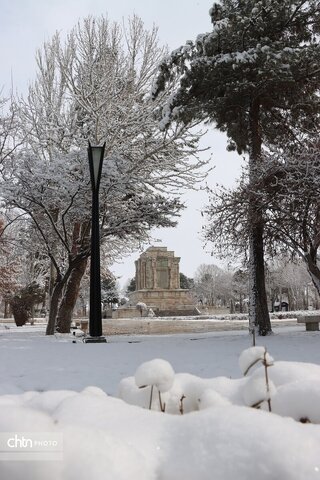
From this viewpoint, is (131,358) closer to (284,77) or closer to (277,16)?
(284,77)

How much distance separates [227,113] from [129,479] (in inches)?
532

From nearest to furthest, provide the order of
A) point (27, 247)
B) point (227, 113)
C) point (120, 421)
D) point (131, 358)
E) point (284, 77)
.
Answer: point (120, 421), point (131, 358), point (284, 77), point (227, 113), point (27, 247)

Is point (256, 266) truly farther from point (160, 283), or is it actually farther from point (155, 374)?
point (160, 283)

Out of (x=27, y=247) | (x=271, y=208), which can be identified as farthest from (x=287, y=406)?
(x=27, y=247)

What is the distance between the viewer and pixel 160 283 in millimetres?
50750

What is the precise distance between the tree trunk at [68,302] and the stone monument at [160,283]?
30.5 metres

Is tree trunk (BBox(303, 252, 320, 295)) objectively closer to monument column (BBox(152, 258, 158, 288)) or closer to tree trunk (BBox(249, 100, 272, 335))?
tree trunk (BBox(249, 100, 272, 335))

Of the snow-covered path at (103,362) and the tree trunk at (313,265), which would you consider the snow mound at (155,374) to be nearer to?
the snow-covered path at (103,362)

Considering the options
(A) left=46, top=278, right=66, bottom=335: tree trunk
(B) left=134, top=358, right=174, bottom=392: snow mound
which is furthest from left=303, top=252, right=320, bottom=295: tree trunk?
(B) left=134, top=358, right=174, bottom=392: snow mound

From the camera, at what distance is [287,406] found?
1151 millimetres
